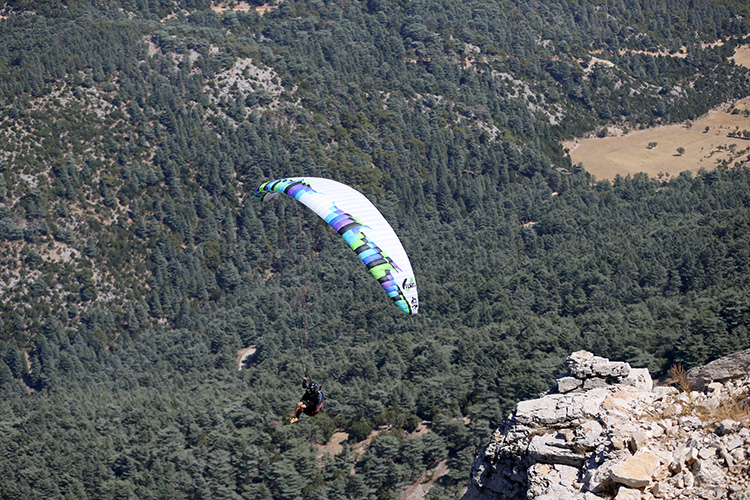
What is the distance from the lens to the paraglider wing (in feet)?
113

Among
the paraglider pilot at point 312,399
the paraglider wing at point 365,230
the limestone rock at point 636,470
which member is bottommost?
the limestone rock at point 636,470

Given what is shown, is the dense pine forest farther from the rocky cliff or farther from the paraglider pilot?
the rocky cliff

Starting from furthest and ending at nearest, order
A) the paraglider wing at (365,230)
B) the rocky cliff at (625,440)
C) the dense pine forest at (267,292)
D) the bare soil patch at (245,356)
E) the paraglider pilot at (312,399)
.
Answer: the bare soil patch at (245,356) → the dense pine forest at (267,292) → the paraglider pilot at (312,399) → the paraglider wing at (365,230) → the rocky cliff at (625,440)

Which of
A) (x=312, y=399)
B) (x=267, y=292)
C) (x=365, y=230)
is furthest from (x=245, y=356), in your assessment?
(x=365, y=230)

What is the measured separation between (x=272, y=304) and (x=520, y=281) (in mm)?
42808

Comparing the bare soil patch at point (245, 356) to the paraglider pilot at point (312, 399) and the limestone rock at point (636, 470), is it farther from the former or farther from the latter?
the limestone rock at point (636, 470)

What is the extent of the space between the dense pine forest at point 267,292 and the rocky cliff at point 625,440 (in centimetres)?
3488

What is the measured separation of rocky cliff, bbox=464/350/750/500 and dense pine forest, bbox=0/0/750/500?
34.9 m

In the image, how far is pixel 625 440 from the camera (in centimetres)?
2722

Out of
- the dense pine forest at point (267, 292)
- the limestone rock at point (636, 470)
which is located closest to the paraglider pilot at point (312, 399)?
the limestone rock at point (636, 470)

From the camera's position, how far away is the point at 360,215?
133 ft

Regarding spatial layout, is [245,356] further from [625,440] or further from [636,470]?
[636,470]

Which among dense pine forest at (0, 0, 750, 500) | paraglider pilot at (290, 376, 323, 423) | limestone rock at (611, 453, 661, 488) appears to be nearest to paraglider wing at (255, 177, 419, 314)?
paraglider pilot at (290, 376, 323, 423)

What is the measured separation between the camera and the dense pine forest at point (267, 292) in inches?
3548
